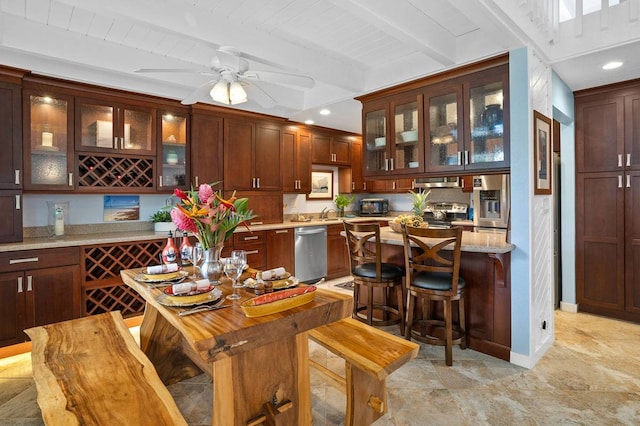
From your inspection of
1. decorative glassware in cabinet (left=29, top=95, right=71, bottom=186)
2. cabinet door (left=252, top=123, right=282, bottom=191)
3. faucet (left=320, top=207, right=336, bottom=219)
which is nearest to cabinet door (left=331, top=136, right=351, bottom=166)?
faucet (left=320, top=207, right=336, bottom=219)

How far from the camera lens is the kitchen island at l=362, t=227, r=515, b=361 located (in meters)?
2.77

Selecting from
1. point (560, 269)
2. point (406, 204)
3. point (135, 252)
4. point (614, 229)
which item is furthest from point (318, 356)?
point (406, 204)

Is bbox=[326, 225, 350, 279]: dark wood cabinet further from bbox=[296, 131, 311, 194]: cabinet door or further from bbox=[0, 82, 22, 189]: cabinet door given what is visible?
bbox=[0, 82, 22, 189]: cabinet door

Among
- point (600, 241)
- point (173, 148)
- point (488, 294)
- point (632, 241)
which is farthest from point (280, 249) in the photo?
Result: point (632, 241)

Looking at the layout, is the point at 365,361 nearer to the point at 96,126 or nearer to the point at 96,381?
the point at 96,381

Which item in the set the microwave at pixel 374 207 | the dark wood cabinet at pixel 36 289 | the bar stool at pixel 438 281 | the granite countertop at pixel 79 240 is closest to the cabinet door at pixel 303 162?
the granite countertop at pixel 79 240

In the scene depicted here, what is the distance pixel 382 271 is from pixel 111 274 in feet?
8.94

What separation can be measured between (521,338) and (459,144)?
171 centimetres

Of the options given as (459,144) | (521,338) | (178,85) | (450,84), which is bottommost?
(521,338)

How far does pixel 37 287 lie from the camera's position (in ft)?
9.97

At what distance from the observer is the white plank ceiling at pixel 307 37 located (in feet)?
7.78

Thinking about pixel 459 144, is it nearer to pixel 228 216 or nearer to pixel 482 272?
pixel 482 272

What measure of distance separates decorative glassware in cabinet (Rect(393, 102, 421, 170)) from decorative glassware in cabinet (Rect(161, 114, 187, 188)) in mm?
2537

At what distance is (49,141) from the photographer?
10.9ft
